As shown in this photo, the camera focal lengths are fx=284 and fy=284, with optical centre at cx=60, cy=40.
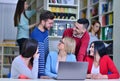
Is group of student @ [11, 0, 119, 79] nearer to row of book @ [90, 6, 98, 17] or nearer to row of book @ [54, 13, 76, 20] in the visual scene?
row of book @ [54, 13, 76, 20]

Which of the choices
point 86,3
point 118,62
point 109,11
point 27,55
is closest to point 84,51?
point 27,55

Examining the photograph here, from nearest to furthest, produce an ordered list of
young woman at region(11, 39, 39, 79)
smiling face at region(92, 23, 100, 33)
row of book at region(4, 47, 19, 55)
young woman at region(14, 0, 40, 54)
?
young woman at region(11, 39, 39, 79) → young woman at region(14, 0, 40, 54) → smiling face at region(92, 23, 100, 33) → row of book at region(4, 47, 19, 55)

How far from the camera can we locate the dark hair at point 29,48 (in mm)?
2969

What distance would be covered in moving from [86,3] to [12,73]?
5003mm

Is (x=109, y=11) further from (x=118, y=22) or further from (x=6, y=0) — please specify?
(x=6, y=0)

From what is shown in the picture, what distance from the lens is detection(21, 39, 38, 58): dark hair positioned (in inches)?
117

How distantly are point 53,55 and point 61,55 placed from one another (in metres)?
0.09

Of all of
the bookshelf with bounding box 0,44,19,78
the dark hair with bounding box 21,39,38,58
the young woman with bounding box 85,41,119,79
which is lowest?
the bookshelf with bounding box 0,44,19,78

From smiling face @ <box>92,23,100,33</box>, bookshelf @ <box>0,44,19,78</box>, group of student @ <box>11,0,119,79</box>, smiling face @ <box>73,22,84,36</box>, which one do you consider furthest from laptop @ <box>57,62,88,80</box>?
bookshelf @ <box>0,44,19,78</box>

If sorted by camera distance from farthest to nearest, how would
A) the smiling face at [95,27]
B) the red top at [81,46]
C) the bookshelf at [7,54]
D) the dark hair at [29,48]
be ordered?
the bookshelf at [7,54], the smiling face at [95,27], the red top at [81,46], the dark hair at [29,48]

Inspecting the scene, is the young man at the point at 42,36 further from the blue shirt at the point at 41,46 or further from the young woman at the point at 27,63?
the young woman at the point at 27,63

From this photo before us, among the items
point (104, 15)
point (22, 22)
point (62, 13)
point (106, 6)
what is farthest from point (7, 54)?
point (106, 6)

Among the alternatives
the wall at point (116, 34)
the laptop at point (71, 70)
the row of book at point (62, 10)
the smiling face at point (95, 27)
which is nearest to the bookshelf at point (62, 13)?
the row of book at point (62, 10)

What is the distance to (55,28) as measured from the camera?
563 centimetres
